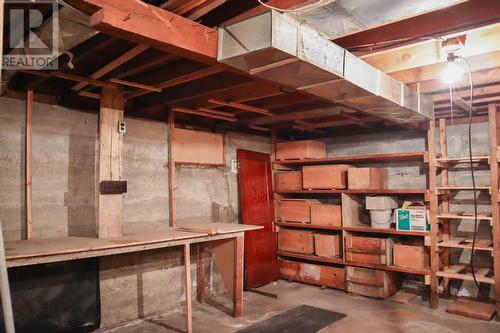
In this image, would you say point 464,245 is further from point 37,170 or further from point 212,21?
point 37,170

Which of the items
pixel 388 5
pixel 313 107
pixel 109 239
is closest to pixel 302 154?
pixel 313 107

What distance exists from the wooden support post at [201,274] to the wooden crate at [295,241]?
1.25 meters

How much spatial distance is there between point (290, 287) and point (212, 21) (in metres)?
3.49

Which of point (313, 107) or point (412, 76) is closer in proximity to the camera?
point (412, 76)

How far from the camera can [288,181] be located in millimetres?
4973

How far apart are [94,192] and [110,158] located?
0.56 m

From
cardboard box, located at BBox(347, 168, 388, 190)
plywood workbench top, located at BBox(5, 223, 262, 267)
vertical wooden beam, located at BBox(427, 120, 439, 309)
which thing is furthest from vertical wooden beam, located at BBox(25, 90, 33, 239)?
vertical wooden beam, located at BBox(427, 120, 439, 309)

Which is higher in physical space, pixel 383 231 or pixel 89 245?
pixel 89 245

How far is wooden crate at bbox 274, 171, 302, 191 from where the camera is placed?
488 centimetres

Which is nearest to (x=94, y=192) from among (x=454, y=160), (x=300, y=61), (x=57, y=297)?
(x=57, y=297)

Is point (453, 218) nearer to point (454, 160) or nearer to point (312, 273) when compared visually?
point (454, 160)

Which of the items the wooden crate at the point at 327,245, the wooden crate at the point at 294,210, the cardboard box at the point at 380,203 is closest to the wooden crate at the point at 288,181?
the wooden crate at the point at 294,210

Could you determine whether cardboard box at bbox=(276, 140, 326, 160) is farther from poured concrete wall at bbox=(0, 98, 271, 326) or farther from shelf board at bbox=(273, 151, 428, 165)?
poured concrete wall at bbox=(0, 98, 271, 326)

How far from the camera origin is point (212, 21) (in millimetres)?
2174
